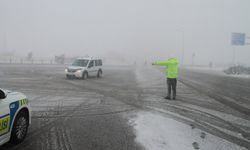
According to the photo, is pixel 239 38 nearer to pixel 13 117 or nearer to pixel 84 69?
pixel 84 69

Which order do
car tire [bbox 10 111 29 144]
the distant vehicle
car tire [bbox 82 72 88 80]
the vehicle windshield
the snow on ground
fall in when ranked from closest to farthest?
car tire [bbox 10 111 29 144] < the snow on ground < the distant vehicle < car tire [bbox 82 72 88 80] < the vehicle windshield

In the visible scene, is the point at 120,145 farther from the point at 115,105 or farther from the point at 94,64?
the point at 94,64

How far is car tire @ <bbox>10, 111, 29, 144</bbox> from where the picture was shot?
16.2 feet

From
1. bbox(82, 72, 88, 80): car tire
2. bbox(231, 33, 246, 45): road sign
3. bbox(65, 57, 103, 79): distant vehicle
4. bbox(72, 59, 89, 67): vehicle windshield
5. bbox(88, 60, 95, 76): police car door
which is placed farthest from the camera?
bbox(231, 33, 246, 45): road sign

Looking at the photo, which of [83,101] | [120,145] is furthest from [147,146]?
[83,101]

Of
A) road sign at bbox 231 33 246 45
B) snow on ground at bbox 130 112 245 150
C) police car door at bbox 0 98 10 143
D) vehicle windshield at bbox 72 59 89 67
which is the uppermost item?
road sign at bbox 231 33 246 45

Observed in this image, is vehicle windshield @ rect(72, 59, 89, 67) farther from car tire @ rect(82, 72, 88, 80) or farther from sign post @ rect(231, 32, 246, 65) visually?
sign post @ rect(231, 32, 246, 65)

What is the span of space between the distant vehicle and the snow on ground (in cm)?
1423

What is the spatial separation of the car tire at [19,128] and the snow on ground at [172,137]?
2458 mm

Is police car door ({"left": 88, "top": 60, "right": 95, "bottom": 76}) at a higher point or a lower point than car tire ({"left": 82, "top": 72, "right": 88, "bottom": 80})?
higher

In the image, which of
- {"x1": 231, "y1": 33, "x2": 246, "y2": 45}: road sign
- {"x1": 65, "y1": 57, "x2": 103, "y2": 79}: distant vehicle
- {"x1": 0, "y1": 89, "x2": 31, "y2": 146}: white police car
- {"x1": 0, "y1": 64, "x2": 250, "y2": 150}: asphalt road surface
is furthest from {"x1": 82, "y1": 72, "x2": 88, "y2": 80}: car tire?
{"x1": 231, "y1": 33, "x2": 246, "y2": 45}: road sign

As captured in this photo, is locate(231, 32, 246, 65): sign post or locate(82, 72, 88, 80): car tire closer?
locate(82, 72, 88, 80): car tire

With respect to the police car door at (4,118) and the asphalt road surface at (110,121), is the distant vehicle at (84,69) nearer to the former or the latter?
the asphalt road surface at (110,121)

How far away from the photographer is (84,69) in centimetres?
2130
